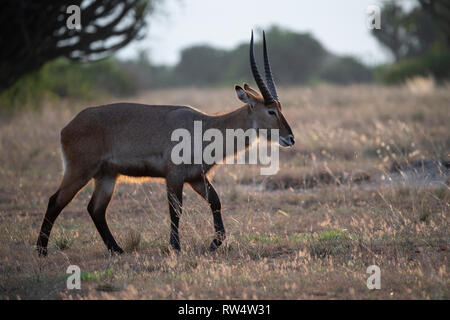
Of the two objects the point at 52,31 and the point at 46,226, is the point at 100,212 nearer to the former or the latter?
the point at 46,226

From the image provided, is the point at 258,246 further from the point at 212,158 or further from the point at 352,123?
the point at 352,123

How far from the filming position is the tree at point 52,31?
46.9 ft

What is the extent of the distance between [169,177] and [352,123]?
336 inches

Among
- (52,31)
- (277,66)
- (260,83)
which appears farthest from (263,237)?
(277,66)

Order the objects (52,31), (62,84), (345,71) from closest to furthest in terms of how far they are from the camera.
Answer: (52,31), (62,84), (345,71)

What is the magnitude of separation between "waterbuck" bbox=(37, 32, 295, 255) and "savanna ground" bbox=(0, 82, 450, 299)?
0.22m

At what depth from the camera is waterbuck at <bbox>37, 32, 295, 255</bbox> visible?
5535 mm

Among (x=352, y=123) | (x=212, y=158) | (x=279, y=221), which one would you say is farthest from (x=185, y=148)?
(x=352, y=123)

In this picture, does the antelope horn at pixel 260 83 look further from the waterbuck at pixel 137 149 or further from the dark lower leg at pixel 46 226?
the dark lower leg at pixel 46 226

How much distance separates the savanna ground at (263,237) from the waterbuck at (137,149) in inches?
8.5

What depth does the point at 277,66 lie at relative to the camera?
46250 millimetres

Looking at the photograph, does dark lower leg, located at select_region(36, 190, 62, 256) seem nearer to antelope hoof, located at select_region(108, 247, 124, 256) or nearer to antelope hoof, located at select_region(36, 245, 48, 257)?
antelope hoof, located at select_region(36, 245, 48, 257)

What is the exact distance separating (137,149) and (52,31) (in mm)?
11421

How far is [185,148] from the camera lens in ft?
18.4
